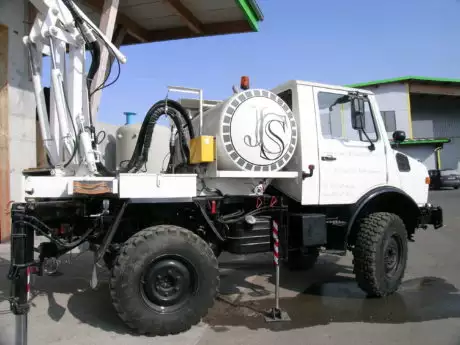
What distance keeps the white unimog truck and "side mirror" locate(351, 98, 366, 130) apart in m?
0.02

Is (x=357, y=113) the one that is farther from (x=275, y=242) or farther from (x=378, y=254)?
(x=275, y=242)

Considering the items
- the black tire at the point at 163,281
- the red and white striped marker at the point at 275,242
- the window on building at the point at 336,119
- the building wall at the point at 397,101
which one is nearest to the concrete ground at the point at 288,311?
the black tire at the point at 163,281

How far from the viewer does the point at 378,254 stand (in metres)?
5.43

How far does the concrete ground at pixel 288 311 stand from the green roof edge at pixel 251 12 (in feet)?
20.7

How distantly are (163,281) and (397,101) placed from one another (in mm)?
29128

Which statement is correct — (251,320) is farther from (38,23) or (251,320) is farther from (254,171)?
(38,23)

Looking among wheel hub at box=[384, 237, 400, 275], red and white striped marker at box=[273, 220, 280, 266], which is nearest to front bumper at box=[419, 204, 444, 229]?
wheel hub at box=[384, 237, 400, 275]

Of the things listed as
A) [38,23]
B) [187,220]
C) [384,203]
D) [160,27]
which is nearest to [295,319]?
[187,220]

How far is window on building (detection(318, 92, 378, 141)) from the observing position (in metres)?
5.46

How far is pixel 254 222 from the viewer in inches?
197

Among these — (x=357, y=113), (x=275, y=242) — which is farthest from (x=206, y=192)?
(x=357, y=113)

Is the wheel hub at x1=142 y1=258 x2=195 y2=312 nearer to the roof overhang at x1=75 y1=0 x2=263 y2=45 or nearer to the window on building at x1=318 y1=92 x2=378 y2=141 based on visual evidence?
the window on building at x1=318 y1=92 x2=378 y2=141

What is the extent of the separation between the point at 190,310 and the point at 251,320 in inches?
34.5

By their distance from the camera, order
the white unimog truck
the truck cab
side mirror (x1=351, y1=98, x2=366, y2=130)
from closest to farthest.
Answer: the white unimog truck, the truck cab, side mirror (x1=351, y1=98, x2=366, y2=130)
